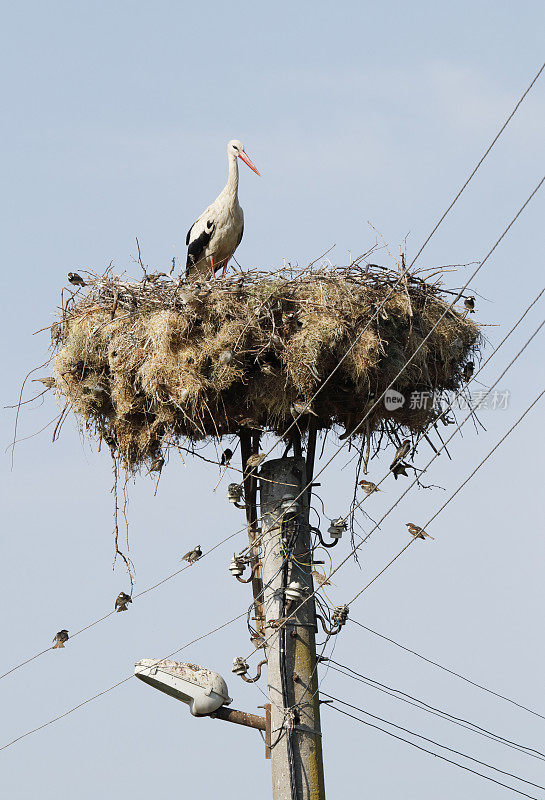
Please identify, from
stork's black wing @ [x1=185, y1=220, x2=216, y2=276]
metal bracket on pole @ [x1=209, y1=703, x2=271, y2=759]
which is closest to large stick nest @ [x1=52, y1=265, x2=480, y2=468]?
metal bracket on pole @ [x1=209, y1=703, x2=271, y2=759]

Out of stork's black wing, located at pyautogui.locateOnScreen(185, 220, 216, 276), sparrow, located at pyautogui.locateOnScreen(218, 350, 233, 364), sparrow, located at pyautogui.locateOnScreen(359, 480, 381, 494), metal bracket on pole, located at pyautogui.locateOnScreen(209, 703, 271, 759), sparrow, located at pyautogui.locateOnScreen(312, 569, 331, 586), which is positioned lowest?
metal bracket on pole, located at pyautogui.locateOnScreen(209, 703, 271, 759)

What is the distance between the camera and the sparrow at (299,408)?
784 cm

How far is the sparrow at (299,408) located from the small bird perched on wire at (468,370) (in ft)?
4.61

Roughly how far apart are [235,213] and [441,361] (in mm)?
3173

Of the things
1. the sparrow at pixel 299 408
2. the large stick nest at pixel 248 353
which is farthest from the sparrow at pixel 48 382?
the sparrow at pixel 299 408

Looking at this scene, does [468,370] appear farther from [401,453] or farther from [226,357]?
[226,357]

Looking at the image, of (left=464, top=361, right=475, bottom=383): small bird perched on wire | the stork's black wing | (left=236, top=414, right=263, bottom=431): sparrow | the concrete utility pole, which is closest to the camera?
the concrete utility pole

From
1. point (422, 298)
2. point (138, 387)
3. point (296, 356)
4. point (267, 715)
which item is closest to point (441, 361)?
point (422, 298)

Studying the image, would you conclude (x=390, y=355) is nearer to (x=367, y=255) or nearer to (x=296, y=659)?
(x=367, y=255)

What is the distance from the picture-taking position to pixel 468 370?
8.84 m

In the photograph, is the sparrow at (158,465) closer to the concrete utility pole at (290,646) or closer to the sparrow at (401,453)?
the concrete utility pole at (290,646)

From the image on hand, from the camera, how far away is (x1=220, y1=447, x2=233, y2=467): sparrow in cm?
825

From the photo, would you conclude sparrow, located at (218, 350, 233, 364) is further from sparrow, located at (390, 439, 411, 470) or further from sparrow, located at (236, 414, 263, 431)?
sparrow, located at (390, 439, 411, 470)

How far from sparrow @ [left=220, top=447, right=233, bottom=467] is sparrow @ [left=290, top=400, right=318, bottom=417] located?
0.58 meters
